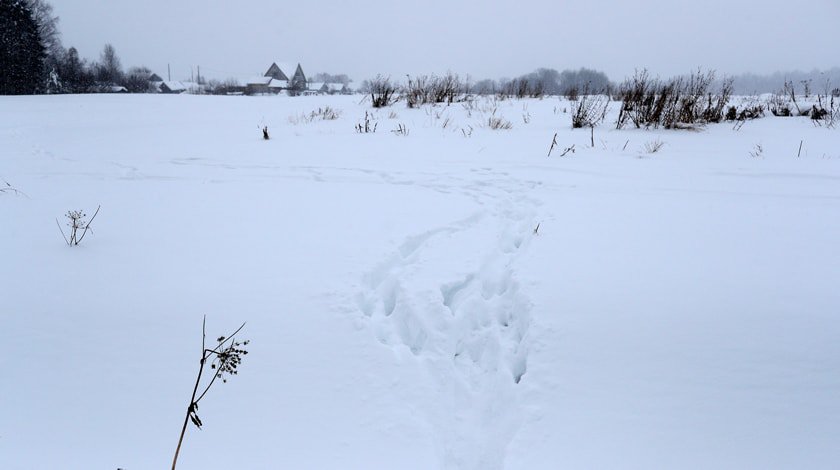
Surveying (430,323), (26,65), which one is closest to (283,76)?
(26,65)

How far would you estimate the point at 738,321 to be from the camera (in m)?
2.11

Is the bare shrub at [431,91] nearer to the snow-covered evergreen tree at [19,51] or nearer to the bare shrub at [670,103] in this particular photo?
the bare shrub at [670,103]

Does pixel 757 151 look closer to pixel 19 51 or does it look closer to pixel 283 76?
pixel 19 51

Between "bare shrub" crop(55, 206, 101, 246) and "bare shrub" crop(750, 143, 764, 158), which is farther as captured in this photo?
"bare shrub" crop(750, 143, 764, 158)

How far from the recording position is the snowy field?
172cm

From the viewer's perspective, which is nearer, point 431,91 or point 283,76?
point 431,91

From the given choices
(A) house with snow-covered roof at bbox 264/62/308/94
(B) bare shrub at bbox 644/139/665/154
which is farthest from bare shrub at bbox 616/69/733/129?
(A) house with snow-covered roof at bbox 264/62/308/94

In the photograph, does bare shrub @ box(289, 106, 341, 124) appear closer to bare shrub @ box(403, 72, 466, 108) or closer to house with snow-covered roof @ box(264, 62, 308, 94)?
bare shrub @ box(403, 72, 466, 108)

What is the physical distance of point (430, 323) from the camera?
2.33 metres

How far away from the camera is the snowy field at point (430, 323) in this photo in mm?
1717

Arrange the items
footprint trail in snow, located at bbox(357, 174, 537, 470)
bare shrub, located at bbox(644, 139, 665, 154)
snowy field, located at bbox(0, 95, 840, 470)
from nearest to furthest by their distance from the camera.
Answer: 1. snowy field, located at bbox(0, 95, 840, 470)
2. footprint trail in snow, located at bbox(357, 174, 537, 470)
3. bare shrub, located at bbox(644, 139, 665, 154)

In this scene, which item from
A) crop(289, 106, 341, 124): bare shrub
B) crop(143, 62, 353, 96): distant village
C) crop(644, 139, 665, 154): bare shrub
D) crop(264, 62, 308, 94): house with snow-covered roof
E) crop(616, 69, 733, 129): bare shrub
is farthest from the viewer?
crop(264, 62, 308, 94): house with snow-covered roof

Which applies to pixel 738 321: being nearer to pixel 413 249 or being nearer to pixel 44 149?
pixel 413 249

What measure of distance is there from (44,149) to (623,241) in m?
6.84
